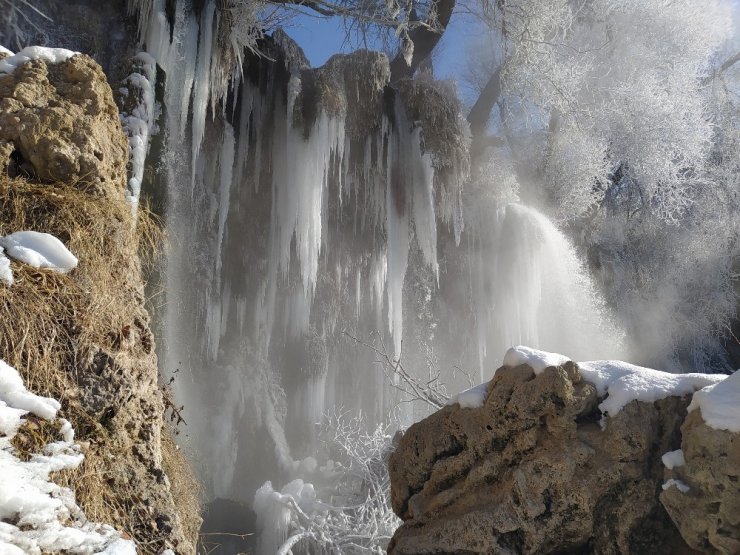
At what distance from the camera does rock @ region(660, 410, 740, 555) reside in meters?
2.35

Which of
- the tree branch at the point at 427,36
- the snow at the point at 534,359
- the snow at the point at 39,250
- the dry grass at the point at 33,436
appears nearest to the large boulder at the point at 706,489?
the snow at the point at 534,359

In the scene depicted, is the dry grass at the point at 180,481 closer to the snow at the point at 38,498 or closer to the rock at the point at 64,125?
the snow at the point at 38,498

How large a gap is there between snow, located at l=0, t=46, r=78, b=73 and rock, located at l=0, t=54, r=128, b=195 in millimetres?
24

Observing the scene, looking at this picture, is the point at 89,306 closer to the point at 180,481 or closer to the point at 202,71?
the point at 180,481

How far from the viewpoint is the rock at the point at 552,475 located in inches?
109

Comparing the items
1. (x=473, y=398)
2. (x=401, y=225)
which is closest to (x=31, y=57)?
(x=473, y=398)

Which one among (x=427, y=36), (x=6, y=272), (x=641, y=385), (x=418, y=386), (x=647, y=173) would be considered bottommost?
(x=641, y=385)

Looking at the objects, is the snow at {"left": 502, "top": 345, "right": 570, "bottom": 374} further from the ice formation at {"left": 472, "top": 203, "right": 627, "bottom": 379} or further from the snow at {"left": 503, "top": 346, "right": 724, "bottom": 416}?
the ice formation at {"left": 472, "top": 203, "right": 627, "bottom": 379}

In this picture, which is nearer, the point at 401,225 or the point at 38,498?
the point at 38,498

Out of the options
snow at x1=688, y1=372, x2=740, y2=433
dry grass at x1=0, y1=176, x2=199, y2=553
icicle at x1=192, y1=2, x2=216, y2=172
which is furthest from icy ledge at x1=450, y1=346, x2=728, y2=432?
icicle at x1=192, y1=2, x2=216, y2=172

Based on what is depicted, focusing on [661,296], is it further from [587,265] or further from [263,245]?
[263,245]

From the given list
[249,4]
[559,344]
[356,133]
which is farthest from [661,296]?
[249,4]

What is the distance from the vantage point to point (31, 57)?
2920mm

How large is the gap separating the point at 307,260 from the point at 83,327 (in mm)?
4616
